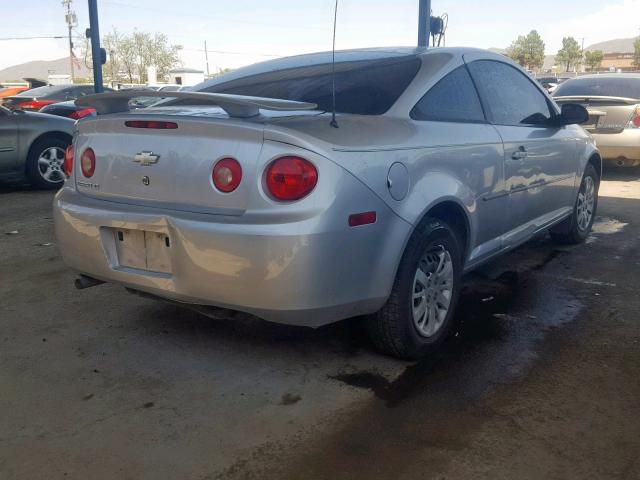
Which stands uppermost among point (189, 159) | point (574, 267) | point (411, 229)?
point (189, 159)

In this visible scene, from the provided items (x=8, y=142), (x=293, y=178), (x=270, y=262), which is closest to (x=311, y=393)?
(x=270, y=262)

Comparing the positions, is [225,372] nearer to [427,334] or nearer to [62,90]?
[427,334]

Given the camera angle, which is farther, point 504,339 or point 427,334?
point 504,339

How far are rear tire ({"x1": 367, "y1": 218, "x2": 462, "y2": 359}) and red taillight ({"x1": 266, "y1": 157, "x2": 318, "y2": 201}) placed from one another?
0.67 m

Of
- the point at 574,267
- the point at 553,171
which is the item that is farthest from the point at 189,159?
the point at 574,267

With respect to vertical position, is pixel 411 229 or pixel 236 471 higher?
pixel 411 229

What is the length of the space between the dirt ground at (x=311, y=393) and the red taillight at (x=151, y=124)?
0.92 meters

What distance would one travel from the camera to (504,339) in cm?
372

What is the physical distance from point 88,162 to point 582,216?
4147 millimetres

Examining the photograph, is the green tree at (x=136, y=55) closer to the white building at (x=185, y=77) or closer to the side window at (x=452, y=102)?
the white building at (x=185, y=77)

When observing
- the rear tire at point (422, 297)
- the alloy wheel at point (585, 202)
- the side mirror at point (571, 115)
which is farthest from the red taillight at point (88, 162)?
the alloy wheel at point (585, 202)

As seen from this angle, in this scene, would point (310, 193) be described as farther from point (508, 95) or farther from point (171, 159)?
point (508, 95)

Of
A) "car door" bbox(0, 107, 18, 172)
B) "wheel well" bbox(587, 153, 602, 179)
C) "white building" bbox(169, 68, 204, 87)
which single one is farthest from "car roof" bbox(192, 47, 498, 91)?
"white building" bbox(169, 68, 204, 87)

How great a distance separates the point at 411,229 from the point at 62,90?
15.9m
